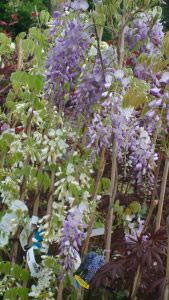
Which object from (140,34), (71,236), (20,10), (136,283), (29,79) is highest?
(20,10)

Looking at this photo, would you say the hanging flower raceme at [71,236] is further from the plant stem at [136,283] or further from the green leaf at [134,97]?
the green leaf at [134,97]

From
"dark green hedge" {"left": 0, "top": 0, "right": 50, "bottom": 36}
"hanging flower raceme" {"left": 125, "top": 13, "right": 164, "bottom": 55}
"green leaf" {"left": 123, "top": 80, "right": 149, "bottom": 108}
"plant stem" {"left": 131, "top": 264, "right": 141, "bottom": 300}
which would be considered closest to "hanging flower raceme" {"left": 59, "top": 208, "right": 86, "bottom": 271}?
"plant stem" {"left": 131, "top": 264, "right": 141, "bottom": 300}

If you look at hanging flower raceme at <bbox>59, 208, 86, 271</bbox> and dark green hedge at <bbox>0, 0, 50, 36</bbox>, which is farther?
dark green hedge at <bbox>0, 0, 50, 36</bbox>

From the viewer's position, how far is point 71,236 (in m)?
2.44

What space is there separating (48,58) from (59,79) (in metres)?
0.13

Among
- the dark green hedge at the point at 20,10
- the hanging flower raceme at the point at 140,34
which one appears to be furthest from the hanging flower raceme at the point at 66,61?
the dark green hedge at the point at 20,10

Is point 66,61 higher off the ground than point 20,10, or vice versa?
point 20,10

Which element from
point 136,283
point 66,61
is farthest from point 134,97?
point 136,283

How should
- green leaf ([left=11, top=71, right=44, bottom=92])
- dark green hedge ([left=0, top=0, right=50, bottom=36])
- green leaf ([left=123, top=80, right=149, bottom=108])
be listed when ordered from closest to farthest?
green leaf ([left=123, top=80, right=149, bottom=108]), green leaf ([left=11, top=71, right=44, bottom=92]), dark green hedge ([left=0, top=0, right=50, bottom=36])

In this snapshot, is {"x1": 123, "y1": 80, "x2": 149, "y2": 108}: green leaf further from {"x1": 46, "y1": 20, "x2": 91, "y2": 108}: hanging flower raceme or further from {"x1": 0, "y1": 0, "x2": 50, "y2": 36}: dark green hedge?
{"x1": 0, "y1": 0, "x2": 50, "y2": 36}: dark green hedge

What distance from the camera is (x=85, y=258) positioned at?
2.87 metres

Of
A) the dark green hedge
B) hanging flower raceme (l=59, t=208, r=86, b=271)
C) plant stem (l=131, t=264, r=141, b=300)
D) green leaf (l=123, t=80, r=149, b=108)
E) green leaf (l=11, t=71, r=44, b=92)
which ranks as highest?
the dark green hedge

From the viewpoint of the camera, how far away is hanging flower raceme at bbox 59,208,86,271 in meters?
2.43

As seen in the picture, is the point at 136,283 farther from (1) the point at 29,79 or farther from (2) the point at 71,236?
(1) the point at 29,79
